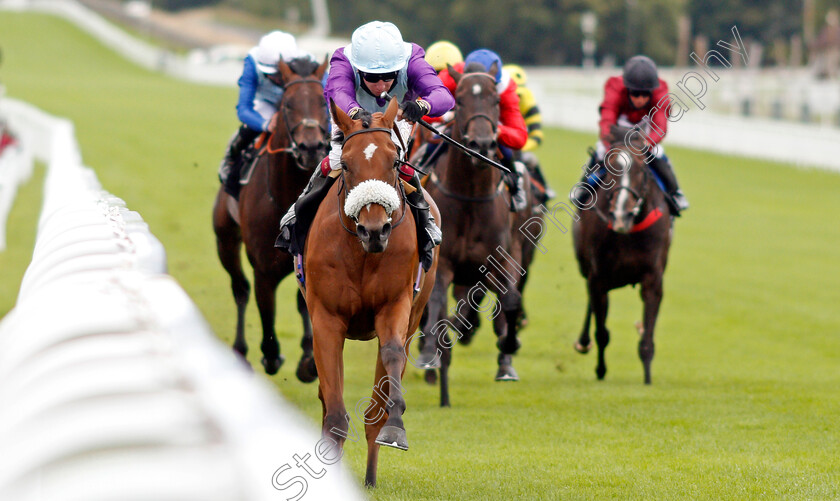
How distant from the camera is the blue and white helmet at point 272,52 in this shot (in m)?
8.83

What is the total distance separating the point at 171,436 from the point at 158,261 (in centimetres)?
167

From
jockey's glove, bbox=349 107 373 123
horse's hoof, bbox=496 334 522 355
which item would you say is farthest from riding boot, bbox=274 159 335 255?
horse's hoof, bbox=496 334 522 355

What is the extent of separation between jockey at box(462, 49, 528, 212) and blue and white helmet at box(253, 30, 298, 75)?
1.28 m

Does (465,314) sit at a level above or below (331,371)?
below

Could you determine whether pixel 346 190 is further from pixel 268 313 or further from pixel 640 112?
pixel 640 112

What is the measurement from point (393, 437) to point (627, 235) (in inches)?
177

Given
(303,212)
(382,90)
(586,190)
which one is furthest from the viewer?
(586,190)

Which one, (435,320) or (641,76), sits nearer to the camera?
(435,320)

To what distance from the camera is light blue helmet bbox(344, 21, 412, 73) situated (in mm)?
6281

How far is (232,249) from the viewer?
10.0 m

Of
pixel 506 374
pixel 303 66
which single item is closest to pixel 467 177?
pixel 303 66

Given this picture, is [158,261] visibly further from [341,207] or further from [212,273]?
[212,273]

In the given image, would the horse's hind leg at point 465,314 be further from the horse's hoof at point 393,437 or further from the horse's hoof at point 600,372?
the horse's hoof at point 393,437

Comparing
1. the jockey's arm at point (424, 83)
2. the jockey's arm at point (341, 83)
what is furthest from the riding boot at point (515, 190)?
the jockey's arm at point (341, 83)
